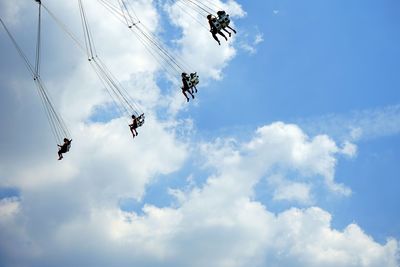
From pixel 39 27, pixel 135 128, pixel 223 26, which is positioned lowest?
pixel 223 26

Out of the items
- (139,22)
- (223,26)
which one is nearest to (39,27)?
(139,22)

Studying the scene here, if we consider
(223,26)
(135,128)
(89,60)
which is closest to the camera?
(223,26)

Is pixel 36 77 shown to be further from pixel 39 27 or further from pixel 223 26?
pixel 223 26

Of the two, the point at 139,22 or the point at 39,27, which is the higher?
the point at 39,27

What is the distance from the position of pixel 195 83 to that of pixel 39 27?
43.8 ft

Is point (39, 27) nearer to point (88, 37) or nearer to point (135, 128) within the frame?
point (88, 37)

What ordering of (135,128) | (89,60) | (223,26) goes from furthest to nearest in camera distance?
(135,128) → (89,60) → (223,26)

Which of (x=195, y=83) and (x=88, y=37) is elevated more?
(x=88, y=37)

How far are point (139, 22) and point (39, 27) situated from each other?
7925mm

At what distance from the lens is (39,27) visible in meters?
36.4

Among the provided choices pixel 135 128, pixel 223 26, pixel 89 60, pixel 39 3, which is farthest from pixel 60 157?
pixel 223 26

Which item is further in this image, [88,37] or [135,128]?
[135,128]

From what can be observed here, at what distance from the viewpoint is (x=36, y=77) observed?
128 ft

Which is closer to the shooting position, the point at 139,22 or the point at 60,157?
the point at 139,22
